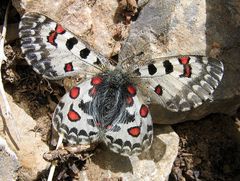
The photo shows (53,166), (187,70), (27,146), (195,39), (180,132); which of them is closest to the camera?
(187,70)

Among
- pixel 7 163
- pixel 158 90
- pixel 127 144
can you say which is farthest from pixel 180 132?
pixel 7 163

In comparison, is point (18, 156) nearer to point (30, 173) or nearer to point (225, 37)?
point (30, 173)

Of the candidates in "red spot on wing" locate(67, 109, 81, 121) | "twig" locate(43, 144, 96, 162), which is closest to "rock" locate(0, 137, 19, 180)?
"twig" locate(43, 144, 96, 162)

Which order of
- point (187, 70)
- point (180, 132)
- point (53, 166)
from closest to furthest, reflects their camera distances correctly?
point (187, 70), point (53, 166), point (180, 132)

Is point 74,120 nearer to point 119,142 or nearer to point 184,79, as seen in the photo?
point 119,142

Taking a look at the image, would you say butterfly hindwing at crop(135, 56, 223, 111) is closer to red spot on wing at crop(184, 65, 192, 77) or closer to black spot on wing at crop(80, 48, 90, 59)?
red spot on wing at crop(184, 65, 192, 77)

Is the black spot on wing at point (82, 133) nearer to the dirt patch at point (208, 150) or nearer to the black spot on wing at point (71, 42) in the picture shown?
the black spot on wing at point (71, 42)
